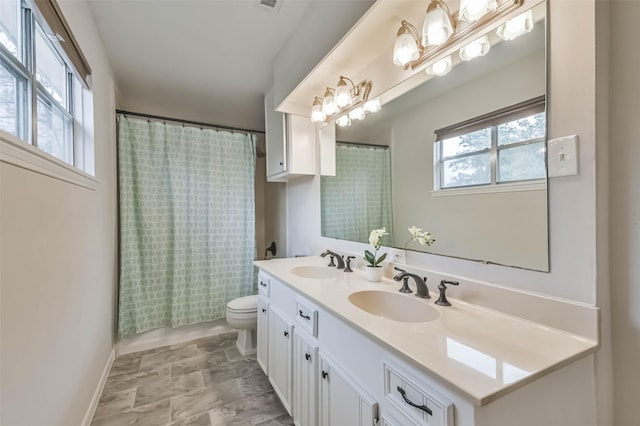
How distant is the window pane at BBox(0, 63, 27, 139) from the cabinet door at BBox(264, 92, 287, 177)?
1.51 m

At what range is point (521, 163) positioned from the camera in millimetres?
994

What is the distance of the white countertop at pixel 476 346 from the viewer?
2.01 feet

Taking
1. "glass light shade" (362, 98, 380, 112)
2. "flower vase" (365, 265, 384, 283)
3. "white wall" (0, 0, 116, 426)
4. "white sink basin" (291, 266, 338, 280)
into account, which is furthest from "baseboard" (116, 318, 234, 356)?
"glass light shade" (362, 98, 380, 112)

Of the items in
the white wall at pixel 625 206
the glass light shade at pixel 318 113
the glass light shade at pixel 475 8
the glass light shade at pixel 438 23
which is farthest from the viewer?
the glass light shade at pixel 318 113

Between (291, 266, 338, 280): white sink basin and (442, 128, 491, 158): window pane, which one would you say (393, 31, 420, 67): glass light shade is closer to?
(442, 128, 491, 158): window pane

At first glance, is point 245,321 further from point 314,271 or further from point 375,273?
point 375,273

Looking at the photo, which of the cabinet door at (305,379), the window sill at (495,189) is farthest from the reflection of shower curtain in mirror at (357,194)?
the cabinet door at (305,379)

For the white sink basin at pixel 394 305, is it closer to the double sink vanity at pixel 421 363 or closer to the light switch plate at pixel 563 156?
the double sink vanity at pixel 421 363

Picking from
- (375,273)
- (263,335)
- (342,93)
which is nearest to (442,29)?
(342,93)

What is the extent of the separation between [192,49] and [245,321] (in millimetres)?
2266

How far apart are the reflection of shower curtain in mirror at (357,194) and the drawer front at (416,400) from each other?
0.88 meters

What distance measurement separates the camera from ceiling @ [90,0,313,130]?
1665mm

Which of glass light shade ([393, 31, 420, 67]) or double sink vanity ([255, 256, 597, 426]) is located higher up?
glass light shade ([393, 31, 420, 67])

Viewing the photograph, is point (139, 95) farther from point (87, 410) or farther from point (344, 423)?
point (344, 423)
